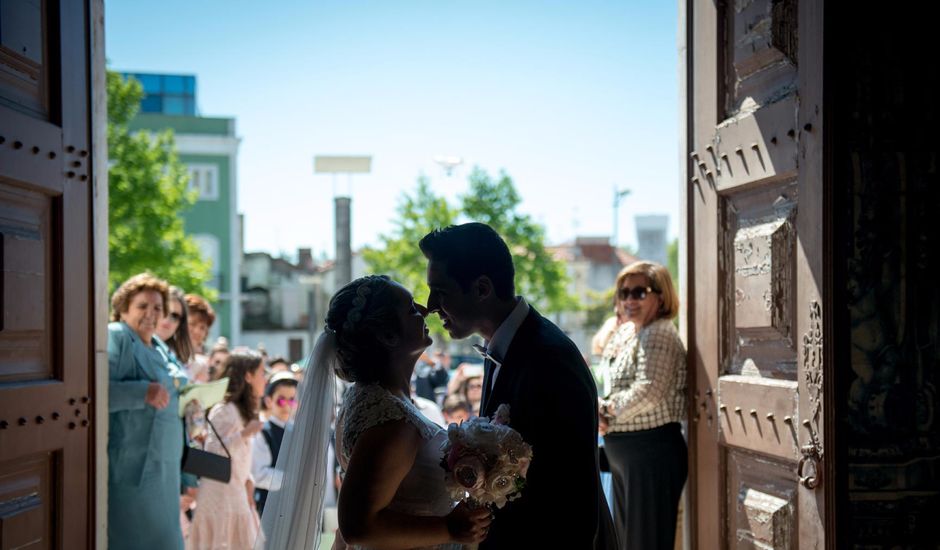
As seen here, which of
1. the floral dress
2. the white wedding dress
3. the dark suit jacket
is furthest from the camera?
the floral dress

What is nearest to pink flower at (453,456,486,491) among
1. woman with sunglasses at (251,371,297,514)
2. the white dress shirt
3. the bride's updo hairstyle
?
the white dress shirt

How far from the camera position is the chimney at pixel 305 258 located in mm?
49969

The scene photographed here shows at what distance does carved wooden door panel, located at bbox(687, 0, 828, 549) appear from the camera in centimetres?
318

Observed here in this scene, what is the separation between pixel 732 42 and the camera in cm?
394

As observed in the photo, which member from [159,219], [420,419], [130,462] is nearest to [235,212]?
[159,219]

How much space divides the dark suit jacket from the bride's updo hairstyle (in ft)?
1.61

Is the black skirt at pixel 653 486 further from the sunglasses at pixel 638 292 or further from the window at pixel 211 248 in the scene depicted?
the window at pixel 211 248

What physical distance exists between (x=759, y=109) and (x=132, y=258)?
24.0 m

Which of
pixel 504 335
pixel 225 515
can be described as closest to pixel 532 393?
pixel 504 335

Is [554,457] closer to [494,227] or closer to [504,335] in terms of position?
[504,335]

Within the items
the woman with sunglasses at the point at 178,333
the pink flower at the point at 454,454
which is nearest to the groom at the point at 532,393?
the pink flower at the point at 454,454

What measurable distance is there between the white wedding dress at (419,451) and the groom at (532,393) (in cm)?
19

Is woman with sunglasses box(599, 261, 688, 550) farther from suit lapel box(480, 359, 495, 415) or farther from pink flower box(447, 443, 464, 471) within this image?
pink flower box(447, 443, 464, 471)

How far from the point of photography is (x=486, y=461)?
2572 millimetres
